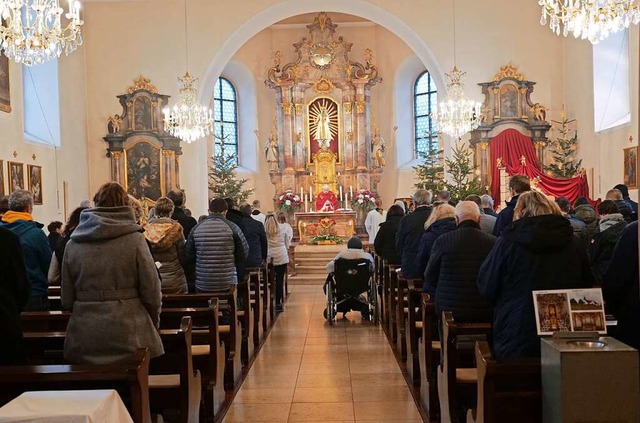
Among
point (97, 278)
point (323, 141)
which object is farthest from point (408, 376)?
A: point (323, 141)

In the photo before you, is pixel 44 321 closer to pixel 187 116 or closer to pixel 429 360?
pixel 429 360

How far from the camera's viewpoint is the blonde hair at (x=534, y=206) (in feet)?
12.9

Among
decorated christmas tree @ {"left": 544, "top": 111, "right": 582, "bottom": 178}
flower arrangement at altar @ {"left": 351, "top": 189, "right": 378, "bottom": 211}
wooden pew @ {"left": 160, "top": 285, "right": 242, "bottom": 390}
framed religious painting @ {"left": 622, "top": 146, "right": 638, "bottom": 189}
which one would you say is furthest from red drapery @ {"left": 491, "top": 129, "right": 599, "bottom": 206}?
wooden pew @ {"left": 160, "top": 285, "right": 242, "bottom": 390}

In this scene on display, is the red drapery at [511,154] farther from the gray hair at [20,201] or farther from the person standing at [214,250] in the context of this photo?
the gray hair at [20,201]

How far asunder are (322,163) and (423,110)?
378 cm

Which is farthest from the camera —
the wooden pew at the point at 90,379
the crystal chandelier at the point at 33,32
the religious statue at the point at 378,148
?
the religious statue at the point at 378,148

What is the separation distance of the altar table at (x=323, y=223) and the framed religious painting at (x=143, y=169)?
487 cm

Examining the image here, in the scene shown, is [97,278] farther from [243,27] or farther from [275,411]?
[243,27]

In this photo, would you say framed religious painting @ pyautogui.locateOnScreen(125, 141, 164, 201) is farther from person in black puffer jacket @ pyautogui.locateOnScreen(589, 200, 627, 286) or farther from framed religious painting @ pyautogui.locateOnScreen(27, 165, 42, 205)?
person in black puffer jacket @ pyautogui.locateOnScreen(589, 200, 627, 286)

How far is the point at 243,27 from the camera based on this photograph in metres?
17.4

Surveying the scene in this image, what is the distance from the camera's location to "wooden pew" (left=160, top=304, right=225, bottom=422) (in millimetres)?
5512

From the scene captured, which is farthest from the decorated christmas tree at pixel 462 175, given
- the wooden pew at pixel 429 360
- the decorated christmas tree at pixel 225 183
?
the wooden pew at pixel 429 360

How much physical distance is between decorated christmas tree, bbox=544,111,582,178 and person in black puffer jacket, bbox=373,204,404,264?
767 centimetres

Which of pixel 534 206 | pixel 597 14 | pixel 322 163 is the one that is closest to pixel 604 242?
pixel 534 206
